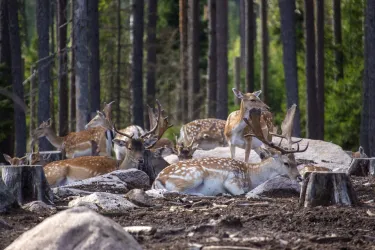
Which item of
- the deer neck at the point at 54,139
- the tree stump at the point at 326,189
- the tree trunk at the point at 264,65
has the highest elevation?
the tree trunk at the point at 264,65

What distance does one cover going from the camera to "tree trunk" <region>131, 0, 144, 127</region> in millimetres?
28859

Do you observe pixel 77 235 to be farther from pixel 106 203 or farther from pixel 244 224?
pixel 106 203

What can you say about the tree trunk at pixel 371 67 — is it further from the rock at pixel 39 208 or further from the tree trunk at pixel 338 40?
the rock at pixel 39 208

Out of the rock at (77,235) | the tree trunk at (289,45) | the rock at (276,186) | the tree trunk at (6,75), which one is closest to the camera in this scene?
the rock at (77,235)

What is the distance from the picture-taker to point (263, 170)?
555 inches

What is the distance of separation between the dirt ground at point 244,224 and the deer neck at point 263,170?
1.68m

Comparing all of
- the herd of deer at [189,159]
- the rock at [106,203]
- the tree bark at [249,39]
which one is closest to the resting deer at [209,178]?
the herd of deer at [189,159]

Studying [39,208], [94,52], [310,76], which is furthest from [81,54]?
[39,208]

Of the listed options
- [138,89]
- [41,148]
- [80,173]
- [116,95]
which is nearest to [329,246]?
[80,173]

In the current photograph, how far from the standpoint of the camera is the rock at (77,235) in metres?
7.02

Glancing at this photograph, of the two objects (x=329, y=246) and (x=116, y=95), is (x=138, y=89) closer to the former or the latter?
(x=116, y=95)

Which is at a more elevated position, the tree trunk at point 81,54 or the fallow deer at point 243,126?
the tree trunk at point 81,54

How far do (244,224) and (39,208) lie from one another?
2.65 metres

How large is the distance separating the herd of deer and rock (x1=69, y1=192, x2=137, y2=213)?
7.24ft
